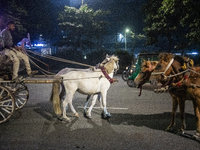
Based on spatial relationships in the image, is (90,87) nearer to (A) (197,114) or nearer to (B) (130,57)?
(A) (197,114)

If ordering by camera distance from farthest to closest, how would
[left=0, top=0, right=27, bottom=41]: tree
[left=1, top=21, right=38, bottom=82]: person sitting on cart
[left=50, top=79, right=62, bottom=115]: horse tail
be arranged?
[left=0, top=0, right=27, bottom=41]: tree, [left=1, top=21, right=38, bottom=82]: person sitting on cart, [left=50, top=79, right=62, bottom=115]: horse tail

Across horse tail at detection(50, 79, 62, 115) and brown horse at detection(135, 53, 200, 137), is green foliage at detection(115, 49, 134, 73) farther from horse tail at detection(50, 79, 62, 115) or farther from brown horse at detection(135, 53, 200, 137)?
brown horse at detection(135, 53, 200, 137)

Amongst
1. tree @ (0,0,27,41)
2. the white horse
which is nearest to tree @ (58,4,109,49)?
tree @ (0,0,27,41)

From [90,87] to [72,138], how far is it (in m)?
1.82

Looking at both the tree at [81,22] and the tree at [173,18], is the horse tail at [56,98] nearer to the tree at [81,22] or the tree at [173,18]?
the tree at [173,18]

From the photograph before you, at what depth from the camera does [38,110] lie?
278 inches

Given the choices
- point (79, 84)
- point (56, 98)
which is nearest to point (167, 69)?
point (79, 84)

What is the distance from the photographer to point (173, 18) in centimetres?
1731

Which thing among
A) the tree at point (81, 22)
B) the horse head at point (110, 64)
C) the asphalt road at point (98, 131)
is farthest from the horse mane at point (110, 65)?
the tree at point (81, 22)

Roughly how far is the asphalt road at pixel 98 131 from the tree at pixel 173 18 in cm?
811

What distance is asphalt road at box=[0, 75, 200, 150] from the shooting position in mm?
4109

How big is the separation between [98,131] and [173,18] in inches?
625

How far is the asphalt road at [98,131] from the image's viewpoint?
411cm

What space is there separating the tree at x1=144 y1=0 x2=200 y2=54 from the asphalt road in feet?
26.6
